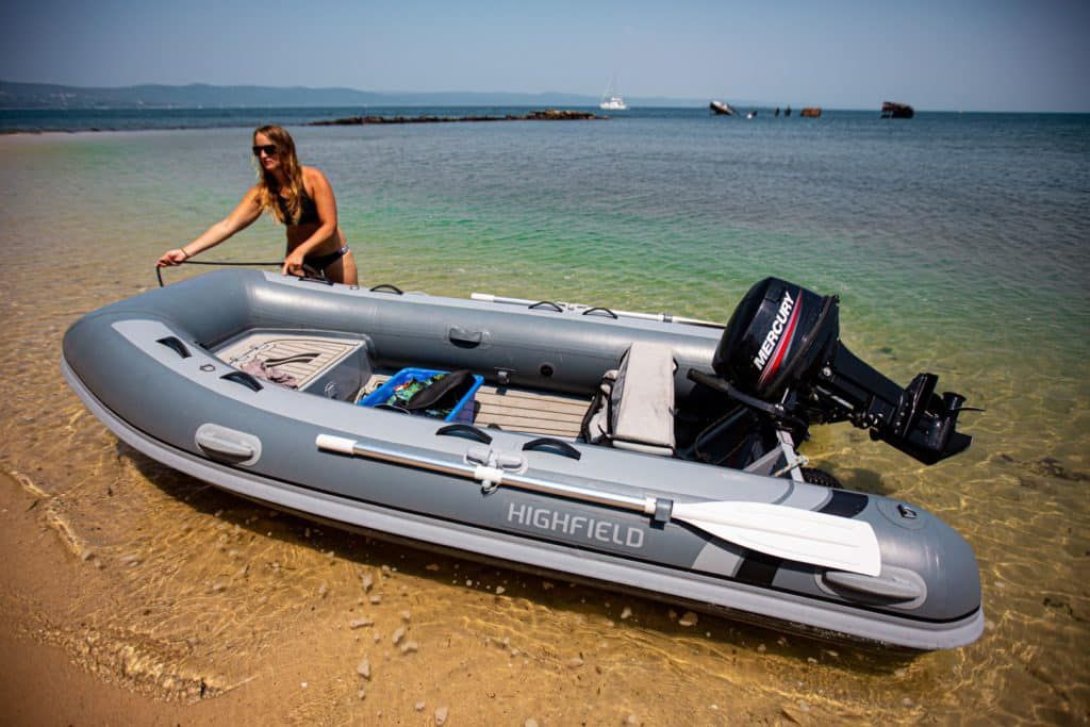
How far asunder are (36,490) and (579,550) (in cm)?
301

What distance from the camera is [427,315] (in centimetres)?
A: 350

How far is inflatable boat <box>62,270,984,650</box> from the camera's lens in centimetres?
196

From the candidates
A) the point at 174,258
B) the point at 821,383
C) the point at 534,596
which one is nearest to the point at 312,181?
the point at 174,258

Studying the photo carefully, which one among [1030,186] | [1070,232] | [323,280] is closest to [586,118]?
[1030,186]

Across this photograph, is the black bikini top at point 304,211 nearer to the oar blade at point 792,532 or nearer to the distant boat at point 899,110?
the oar blade at point 792,532

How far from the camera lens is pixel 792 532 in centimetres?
193

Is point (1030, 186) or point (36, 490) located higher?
point (1030, 186)

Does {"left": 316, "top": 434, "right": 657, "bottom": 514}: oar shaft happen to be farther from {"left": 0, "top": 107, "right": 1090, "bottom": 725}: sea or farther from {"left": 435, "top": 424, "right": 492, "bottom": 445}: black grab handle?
{"left": 0, "top": 107, "right": 1090, "bottom": 725}: sea

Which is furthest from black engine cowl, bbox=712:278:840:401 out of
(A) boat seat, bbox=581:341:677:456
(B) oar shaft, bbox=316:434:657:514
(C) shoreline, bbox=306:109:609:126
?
(C) shoreline, bbox=306:109:609:126

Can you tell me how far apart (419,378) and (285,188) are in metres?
1.41

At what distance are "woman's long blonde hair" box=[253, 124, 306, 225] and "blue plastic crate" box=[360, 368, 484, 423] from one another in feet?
4.04

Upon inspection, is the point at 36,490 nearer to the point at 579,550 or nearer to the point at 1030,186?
the point at 579,550

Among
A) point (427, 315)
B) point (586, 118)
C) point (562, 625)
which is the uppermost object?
point (586, 118)

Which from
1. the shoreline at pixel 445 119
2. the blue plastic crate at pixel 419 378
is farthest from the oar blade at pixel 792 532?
the shoreline at pixel 445 119
